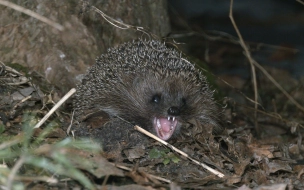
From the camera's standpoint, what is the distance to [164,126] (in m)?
6.26

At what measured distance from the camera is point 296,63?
1259 cm

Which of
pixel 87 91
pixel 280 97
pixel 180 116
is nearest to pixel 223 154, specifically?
pixel 180 116

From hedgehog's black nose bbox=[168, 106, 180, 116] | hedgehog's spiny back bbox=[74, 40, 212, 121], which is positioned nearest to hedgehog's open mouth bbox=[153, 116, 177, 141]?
hedgehog's black nose bbox=[168, 106, 180, 116]

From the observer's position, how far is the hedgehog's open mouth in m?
6.18

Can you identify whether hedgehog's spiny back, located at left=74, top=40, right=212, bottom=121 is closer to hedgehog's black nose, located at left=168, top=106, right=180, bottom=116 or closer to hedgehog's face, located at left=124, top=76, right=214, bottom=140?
hedgehog's face, located at left=124, top=76, right=214, bottom=140

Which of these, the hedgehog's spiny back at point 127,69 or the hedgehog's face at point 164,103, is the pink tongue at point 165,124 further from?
the hedgehog's spiny back at point 127,69

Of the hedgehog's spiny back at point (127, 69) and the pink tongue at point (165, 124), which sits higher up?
the hedgehog's spiny back at point (127, 69)

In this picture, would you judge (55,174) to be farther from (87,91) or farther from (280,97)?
(280,97)

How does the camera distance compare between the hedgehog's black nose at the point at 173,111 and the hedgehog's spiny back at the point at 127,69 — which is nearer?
the hedgehog's black nose at the point at 173,111

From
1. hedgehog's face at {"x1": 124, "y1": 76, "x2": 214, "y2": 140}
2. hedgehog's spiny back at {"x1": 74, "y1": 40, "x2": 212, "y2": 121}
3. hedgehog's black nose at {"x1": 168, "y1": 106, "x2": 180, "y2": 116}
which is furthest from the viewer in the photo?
hedgehog's spiny back at {"x1": 74, "y1": 40, "x2": 212, "y2": 121}

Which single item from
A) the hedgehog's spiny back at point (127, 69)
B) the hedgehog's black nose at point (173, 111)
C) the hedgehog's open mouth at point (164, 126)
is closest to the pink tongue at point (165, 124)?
the hedgehog's open mouth at point (164, 126)

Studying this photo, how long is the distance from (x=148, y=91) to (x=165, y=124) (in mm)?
435

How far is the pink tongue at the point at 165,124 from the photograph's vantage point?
623 cm

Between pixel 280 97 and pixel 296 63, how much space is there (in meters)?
2.46
